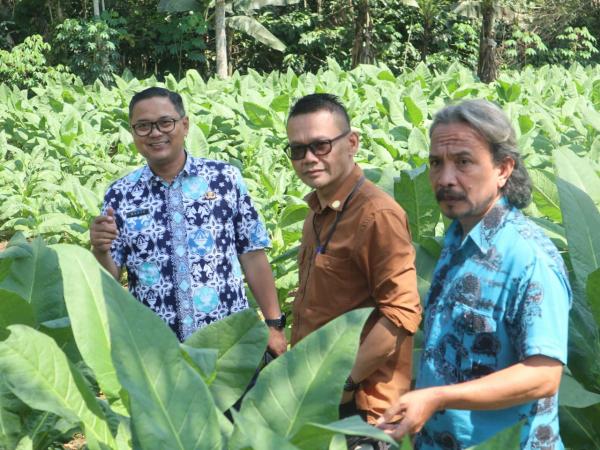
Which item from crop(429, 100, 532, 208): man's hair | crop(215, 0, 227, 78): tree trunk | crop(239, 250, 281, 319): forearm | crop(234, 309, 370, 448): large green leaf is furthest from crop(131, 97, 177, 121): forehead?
crop(215, 0, 227, 78): tree trunk

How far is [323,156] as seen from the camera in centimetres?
297

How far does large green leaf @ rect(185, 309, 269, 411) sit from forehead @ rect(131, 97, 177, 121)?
1.78m

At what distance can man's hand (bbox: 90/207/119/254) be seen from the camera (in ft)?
10.8

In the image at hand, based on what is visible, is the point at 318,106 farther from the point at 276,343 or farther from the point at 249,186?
the point at 249,186

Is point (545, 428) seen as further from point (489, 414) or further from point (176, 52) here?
point (176, 52)

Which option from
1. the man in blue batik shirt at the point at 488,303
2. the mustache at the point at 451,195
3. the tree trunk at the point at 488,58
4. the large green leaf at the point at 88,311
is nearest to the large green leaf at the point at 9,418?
the large green leaf at the point at 88,311

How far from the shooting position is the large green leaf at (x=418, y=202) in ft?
10.5

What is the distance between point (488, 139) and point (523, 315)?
42 centimetres

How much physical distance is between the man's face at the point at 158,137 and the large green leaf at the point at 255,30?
24411 mm

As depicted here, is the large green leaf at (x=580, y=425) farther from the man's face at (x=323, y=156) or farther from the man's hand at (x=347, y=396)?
the man's face at (x=323, y=156)

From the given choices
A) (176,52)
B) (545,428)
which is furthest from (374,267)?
(176,52)

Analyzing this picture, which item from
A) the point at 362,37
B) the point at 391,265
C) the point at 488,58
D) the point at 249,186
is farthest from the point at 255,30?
the point at 391,265

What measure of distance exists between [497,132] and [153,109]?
1.78 metres

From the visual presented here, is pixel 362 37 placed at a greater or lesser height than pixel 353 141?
greater
